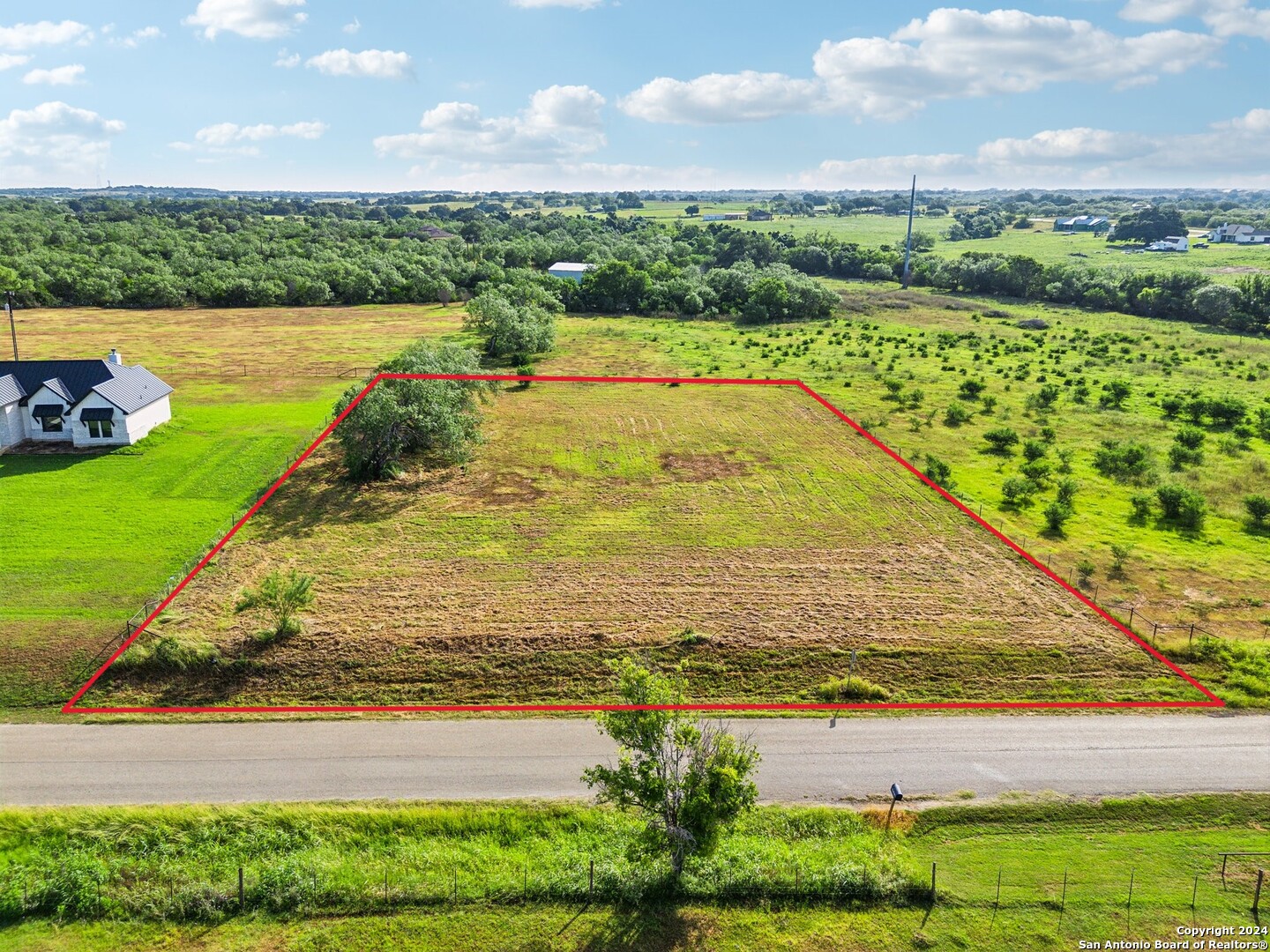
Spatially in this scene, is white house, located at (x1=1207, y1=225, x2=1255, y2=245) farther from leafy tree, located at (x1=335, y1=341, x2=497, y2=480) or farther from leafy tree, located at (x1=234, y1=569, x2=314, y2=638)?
leafy tree, located at (x1=234, y1=569, x2=314, y2=638)

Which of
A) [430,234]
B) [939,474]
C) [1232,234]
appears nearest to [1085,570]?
[939,474]

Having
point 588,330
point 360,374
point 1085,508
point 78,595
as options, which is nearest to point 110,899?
point 78,595

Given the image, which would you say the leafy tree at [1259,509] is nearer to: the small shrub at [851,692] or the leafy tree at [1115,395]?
the leafy tree at [1115,395]

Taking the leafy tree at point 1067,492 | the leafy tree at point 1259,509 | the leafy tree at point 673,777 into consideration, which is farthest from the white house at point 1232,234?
the leafy tree at point 673,777

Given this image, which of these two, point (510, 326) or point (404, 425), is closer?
point (404, 425)

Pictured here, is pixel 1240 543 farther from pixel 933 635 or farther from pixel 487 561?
pixel 487 561

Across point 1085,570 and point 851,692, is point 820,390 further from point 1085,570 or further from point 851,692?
point 851,692
